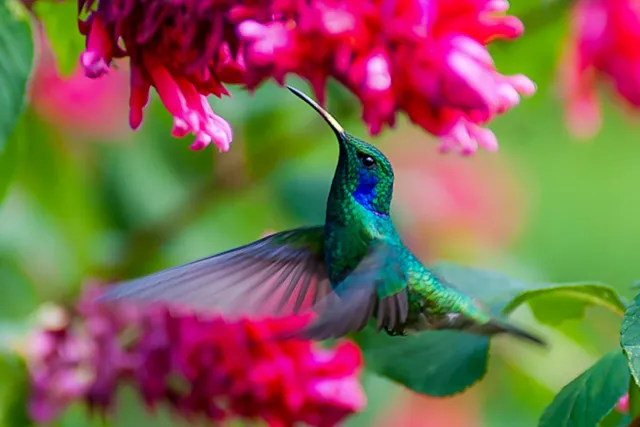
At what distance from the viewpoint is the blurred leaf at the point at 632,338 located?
2.69ft

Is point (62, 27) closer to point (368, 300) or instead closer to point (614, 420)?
point (368, 300)

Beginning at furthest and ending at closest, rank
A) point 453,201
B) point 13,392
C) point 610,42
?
point 453,201
point 610,42
point 13,392

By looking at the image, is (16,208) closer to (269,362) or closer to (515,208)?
(269,362)

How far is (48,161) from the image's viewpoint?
1596mm

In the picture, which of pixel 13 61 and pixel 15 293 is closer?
pixel 13 61

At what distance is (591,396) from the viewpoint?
936 millimetres

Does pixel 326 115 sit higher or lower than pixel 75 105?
higher

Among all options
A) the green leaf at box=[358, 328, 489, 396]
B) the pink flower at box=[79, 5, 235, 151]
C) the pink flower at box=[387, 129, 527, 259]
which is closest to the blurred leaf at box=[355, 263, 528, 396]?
the green leaf at box=[358, 328, 489, 396]

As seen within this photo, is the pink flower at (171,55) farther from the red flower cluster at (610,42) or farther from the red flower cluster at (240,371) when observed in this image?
the red flower cluster at (610,42)

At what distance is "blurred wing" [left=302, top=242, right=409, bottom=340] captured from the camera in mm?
819

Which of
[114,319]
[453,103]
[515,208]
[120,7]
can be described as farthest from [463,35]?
[515,208]

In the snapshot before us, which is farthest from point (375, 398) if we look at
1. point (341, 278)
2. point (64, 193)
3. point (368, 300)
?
point (368, 300)

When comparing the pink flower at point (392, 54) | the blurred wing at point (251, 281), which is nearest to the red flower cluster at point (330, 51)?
the pink flower at point (392, 54)

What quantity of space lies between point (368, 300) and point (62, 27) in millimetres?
490
